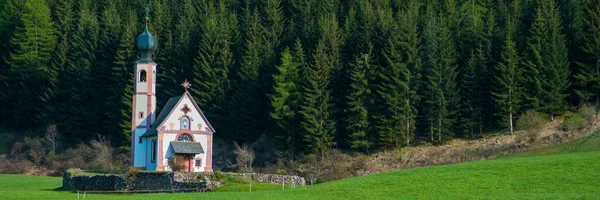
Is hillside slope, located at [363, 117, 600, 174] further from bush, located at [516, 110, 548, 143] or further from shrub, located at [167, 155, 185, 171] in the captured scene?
shrub, located at [167, 155, 185, 171]

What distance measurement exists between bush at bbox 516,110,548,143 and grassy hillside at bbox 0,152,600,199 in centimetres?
1541

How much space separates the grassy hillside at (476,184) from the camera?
37844 millimetres

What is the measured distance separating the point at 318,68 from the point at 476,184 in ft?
112

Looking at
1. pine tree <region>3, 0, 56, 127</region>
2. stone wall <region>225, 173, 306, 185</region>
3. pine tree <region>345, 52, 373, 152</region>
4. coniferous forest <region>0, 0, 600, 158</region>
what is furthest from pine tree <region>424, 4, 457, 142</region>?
pine tree <region>3, 0, 56, 127</region>

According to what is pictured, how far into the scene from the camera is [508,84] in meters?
68.8

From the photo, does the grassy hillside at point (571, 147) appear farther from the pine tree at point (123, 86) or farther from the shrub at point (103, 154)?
the pine tree at point (123, 86)

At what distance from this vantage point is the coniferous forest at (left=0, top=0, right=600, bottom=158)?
7006cm

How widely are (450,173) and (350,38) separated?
3618cm

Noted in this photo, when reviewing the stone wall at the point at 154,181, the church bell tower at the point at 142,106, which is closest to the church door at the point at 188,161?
the church bell tower at the point at 142,106

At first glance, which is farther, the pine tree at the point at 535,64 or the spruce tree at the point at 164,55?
the spruce tree at the point at 164,55

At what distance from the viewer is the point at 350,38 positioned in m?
80.1

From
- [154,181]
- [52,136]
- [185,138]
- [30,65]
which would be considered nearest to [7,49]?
[30,65]

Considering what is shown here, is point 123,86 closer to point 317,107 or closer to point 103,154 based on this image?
point 103,154

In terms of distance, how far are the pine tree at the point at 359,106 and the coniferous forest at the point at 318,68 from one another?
0.11m
